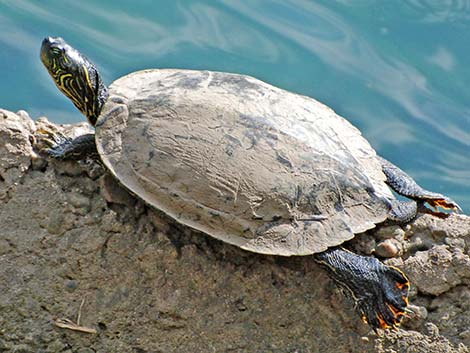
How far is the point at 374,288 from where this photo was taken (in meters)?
3.17

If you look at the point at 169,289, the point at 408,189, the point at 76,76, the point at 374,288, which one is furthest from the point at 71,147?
the point at 408,189

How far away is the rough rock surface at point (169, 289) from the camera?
3.22 m

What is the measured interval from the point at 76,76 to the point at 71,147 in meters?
0.51

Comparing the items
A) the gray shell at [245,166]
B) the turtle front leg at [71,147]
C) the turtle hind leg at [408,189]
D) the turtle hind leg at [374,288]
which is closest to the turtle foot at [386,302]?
the turtle hind leg at [374,288]

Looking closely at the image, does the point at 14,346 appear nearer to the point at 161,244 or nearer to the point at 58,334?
the point at 58,334

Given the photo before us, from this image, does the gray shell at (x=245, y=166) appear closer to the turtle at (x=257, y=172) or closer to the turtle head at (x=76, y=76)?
the turtle at (x=257, y=172)

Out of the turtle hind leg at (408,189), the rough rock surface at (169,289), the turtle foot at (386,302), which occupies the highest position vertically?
the turtle hind leg at (408,189)

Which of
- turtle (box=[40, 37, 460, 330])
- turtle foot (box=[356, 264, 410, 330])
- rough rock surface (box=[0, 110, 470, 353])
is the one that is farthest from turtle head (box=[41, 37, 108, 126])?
turtle foot (box=[356, 264, 410, 330])

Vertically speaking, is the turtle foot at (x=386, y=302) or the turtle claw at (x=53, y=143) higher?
the turtle foot at (x=386, y=302)

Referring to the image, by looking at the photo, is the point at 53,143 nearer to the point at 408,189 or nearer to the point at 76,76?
the point at 76,76

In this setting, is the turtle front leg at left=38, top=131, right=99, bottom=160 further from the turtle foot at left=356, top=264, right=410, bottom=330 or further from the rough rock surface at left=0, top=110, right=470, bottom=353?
the turtle foot at left=356, top=264, right=410, bottom=330

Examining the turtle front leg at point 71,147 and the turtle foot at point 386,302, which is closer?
the turtle foot at point 386,302

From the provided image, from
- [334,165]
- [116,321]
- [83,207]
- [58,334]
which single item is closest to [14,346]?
[58,334]

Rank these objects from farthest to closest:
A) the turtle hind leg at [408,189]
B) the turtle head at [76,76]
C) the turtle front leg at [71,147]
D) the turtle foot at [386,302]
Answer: the turtle head at [76,76] → the turtle hind leg at [408,189] → the turtle front leg at [71,147] → the turtle foot at [386,302]
